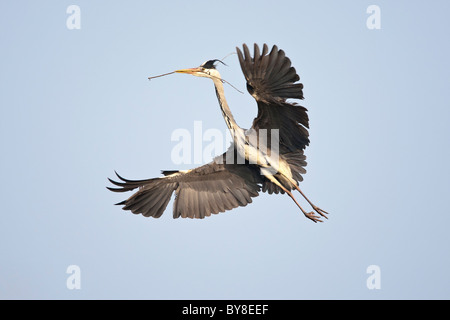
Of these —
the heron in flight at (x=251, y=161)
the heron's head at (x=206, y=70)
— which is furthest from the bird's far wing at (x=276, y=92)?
the heron's head at (x=206, y=70)

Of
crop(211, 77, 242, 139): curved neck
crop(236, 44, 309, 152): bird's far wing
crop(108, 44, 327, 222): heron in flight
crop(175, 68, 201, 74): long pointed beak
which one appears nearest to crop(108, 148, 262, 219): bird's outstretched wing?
crop(108, 44, 327, 222): heron in flight

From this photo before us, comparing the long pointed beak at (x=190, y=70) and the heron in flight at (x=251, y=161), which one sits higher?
the long pointed beak at (x=190, y=70)

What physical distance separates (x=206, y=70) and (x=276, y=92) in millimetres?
1726

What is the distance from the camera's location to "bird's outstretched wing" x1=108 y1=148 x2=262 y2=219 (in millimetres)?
14242

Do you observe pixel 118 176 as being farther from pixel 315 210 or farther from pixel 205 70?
pixel 315 210

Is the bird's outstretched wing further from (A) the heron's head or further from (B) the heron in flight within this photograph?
(A) the heron's head

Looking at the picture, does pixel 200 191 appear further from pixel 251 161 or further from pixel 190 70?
pixel 190 70

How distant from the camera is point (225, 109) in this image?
525 inches

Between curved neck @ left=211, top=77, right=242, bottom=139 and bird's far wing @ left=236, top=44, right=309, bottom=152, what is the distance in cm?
38

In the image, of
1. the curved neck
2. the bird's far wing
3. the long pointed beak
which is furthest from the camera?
the long pointed beak

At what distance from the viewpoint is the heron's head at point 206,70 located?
531 inches

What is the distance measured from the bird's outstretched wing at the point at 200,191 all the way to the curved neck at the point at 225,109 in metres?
1.07

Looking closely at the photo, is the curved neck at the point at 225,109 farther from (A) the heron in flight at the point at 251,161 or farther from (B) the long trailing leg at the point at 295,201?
(B) the long trailing leg at the point at 295,201

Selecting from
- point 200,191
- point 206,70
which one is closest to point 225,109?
point 206,70
